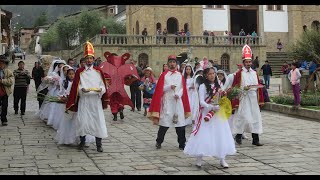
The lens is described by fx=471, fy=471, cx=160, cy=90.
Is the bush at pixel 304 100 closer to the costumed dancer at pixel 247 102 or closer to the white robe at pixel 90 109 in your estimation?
the costumed dancer at pixel 247 102

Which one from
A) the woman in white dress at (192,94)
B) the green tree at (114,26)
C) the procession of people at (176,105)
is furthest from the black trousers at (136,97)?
the green tree at (114,26)

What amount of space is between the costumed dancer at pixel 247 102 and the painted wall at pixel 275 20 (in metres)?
37.7

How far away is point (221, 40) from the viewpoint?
39.1 meters

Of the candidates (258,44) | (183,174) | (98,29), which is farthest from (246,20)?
(183,174)

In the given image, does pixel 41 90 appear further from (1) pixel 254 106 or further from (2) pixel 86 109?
(1) pixel 254 106

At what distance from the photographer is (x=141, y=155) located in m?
8.34

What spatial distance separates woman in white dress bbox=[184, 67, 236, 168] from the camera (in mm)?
7176

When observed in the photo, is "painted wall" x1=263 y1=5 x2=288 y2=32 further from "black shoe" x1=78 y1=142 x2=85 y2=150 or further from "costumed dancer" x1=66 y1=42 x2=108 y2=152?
"black shoe" x1=78 y1=142 x2=85 y2=150

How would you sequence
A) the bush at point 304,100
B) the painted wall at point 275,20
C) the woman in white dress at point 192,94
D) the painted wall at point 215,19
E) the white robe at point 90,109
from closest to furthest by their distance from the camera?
the white robe at point 90,109, the woman in white dress at point 192,94, the bush at point 304,100, the painted wall at point 215,19, the painted wall at point 275,20

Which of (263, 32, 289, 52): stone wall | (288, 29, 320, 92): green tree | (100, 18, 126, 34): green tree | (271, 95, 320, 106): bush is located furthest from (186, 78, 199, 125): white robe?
(100, 18, 126, 34): green tree

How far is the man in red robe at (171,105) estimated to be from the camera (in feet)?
29.5

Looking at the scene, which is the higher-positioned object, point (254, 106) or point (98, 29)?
point (98, 29)

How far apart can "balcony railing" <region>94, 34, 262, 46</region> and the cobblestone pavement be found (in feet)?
79.1

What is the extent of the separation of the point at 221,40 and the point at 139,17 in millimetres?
9990
